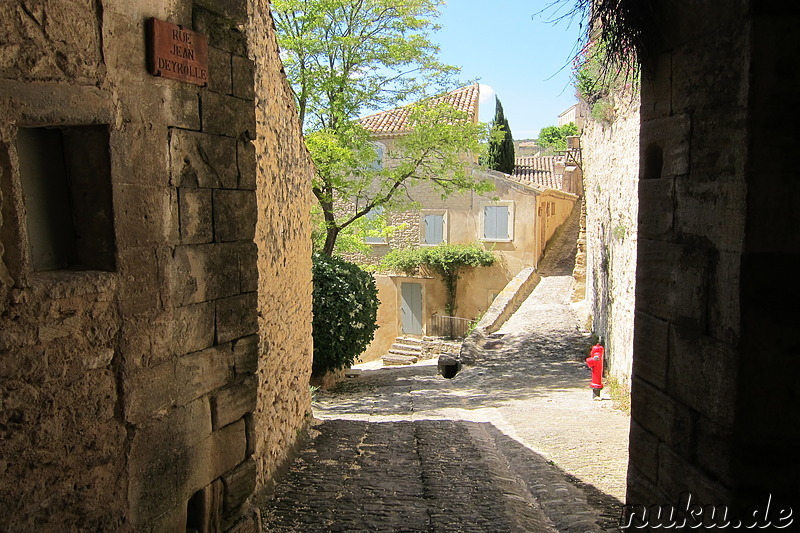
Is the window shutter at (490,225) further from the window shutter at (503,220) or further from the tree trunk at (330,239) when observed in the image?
the tree trunk at (330,239)

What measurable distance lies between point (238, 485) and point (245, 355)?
0.70 m

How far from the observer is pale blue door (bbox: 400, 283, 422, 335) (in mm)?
23234

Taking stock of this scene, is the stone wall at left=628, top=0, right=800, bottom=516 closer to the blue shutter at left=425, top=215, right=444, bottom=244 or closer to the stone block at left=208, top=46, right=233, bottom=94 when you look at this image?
the stone block at left=208, top=46, right=233, bottom=94

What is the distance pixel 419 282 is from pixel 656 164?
791 inches

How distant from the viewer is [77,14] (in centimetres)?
236

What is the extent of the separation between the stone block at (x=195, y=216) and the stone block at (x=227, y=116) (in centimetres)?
33

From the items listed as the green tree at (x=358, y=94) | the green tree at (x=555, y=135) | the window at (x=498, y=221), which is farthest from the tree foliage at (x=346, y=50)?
the green tree at (x=555, y=135)

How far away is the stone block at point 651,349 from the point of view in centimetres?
299

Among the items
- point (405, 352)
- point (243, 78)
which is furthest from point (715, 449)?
point (405, 352)

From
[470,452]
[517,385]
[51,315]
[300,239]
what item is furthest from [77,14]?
[517,385]

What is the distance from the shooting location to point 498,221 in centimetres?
2369

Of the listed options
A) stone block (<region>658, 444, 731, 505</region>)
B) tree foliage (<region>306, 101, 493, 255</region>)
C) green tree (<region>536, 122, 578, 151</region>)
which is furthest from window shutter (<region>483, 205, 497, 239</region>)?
green tree (<region>536, 122, 578, 151</region>)

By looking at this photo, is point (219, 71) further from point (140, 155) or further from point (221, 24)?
point (140, 155)

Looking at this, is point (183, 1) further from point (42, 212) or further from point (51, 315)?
point (51, 315)
